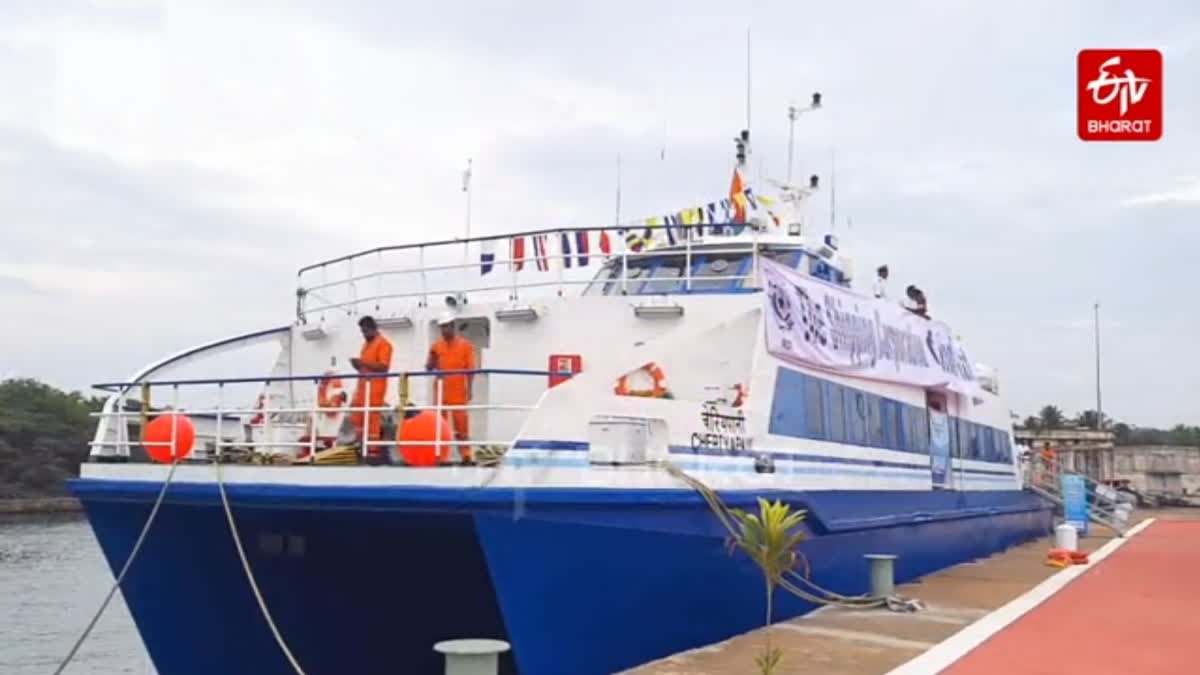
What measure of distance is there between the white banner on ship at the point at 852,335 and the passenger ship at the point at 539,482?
46 millimetres

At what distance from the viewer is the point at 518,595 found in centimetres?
767

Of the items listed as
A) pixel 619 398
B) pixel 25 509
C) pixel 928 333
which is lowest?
pixel 25 509

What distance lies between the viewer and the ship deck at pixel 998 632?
8953 mm

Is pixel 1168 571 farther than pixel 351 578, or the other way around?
pixel 1168 571

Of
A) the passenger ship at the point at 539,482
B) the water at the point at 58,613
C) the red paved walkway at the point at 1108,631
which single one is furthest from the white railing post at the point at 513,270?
the water at the point at 58,613

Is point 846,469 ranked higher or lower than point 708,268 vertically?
lower

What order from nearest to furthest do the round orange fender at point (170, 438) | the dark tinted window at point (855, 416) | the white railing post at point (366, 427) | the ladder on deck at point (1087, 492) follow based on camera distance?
the white railing post at point (366, 427)
the round orange fender at point (170, 438)
the dark tinted window at point (855, 416)
the ladder on deck at point (1087, 492)

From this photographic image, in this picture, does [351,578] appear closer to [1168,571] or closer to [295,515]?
[295,515]

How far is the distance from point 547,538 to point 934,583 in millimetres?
8073

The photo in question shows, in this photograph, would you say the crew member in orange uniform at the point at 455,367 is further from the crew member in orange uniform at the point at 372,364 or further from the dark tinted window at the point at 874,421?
the dark tinted window at the point at 874,421

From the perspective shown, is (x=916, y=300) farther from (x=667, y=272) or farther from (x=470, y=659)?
(x=470, y=659)

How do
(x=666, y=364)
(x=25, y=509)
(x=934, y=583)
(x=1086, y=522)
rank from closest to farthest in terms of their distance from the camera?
(x=666, y=364) → (x=934, y=583) → (x=1086, y=522) → (x=25, y=509)

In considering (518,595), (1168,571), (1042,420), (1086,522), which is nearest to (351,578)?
(518,595)

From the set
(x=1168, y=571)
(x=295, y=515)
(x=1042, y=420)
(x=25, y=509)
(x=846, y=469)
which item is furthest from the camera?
(x=1042, y=420)
